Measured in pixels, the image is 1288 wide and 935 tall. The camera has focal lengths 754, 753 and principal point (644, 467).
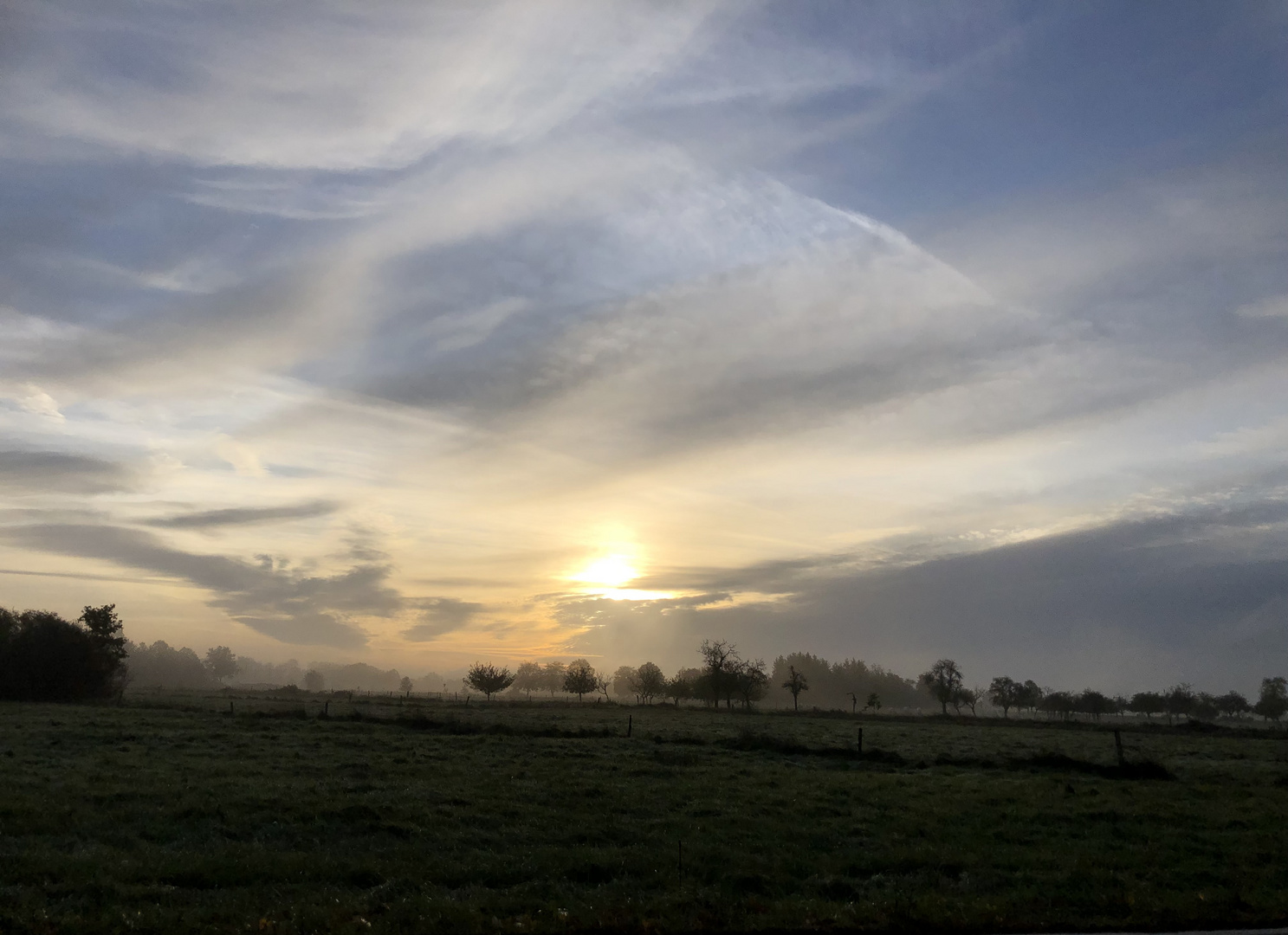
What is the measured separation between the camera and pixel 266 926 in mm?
12180

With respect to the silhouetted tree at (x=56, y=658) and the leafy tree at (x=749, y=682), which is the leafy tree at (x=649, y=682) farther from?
the silhouetted tree at (x=56, y=658)

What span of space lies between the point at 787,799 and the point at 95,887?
20475 millimetres

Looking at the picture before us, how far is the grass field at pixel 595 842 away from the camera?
1368 centimetres

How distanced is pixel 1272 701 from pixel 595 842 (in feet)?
674

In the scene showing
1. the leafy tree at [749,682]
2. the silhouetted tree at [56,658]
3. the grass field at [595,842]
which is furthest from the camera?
the leafy tree at [749,682]

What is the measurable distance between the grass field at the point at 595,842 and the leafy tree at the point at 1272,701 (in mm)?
165139

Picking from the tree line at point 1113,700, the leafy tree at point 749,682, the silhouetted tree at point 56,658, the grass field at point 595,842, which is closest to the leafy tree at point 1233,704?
the tree line at point 1113,700

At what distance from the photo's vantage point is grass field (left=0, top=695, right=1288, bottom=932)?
13.7m

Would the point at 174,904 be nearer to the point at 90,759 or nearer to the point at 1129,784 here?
the point at 90,759

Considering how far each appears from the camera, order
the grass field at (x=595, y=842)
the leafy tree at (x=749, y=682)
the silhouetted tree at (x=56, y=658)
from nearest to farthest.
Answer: the grass field at (x=595, y=842), the silhouetted tree at (x=56, y=658), the leafy tree at (x=749, y=682)

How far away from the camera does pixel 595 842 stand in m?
19.5

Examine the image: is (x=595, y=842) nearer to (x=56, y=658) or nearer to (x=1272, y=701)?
(x=56, y=658)

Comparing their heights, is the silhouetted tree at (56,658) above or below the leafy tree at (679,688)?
above

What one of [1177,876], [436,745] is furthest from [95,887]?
[436,745]
